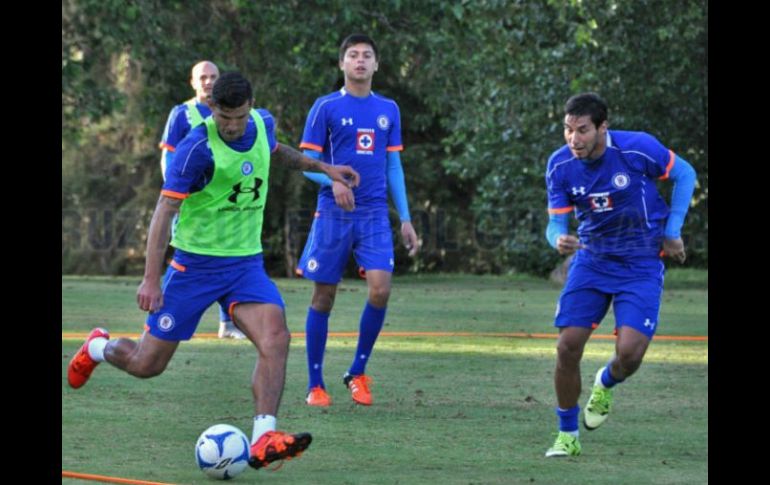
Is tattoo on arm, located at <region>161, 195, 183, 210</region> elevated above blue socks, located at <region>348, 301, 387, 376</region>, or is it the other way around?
tattoo on arm, located at <region>161, 195, 183, 210</region>

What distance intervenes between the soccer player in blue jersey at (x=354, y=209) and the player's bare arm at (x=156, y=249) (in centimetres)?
253

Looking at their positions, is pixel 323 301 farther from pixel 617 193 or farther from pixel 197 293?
pixel 617 193

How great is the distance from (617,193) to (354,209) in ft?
7.89

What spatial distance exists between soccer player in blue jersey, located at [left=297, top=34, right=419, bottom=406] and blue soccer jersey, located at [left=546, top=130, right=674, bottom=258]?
2.05 m

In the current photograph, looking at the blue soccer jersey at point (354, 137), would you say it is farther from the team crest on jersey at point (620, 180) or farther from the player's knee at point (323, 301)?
the team crest on jersey at point (620, 180)

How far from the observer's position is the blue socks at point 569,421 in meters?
8.29

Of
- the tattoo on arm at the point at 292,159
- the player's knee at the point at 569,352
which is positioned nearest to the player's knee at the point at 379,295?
the tattoo on arm at the point at 292,159

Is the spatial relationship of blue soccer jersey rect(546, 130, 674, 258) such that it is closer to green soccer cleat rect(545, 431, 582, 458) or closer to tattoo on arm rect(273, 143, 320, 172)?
green soccer cleat rect(545, 431, 582, 458)

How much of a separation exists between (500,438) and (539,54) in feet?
57.3

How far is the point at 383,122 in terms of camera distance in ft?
34.8

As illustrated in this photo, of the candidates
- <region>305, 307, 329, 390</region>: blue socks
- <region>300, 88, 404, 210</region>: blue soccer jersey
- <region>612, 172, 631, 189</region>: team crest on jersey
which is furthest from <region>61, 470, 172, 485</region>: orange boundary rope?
<region>300, 88, 404, 210</region>: blue soccer jersey

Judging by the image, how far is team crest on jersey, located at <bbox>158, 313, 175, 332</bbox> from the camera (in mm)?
8133

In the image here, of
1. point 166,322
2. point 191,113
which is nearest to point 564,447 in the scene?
point 166,322

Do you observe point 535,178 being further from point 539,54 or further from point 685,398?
point 685,398
